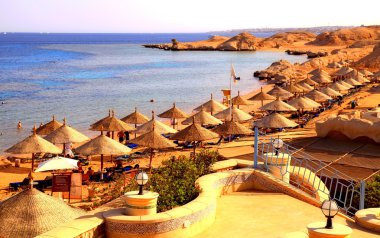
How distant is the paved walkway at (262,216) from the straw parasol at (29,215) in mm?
2452

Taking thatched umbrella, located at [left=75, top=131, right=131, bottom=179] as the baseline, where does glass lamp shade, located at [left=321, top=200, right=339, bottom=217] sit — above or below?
above

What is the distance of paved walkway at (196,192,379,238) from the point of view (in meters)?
7.64

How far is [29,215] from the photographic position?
8438mm

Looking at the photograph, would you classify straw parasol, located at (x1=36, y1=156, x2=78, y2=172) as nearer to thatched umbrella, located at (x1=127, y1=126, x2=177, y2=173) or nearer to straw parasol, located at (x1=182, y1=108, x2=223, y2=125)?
thatched umbrella, located at (x1=127, y1=126, x2=177, y2=173)

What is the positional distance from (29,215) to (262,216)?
137 inches

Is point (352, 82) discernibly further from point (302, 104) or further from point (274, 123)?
point (274, 123)

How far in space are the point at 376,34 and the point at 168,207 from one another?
4497 inches

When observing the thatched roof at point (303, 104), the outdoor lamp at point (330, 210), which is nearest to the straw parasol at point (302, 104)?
the thatched roof at point (303, 104)

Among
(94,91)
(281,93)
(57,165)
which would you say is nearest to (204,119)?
(57,165)

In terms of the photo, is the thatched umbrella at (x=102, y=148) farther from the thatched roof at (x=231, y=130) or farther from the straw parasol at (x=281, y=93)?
the straw parasol at (x=281, y=93)

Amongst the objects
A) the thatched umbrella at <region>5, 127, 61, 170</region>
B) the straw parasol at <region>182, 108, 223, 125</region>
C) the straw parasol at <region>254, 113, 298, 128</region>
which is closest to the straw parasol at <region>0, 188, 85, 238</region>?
the thatched umbrella at <region>5, 127, 61, 170</region>

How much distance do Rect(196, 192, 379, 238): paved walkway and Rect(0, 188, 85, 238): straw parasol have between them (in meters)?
2.45

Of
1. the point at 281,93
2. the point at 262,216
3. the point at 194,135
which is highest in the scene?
the point at 262,216

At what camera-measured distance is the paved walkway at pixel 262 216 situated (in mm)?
7645
